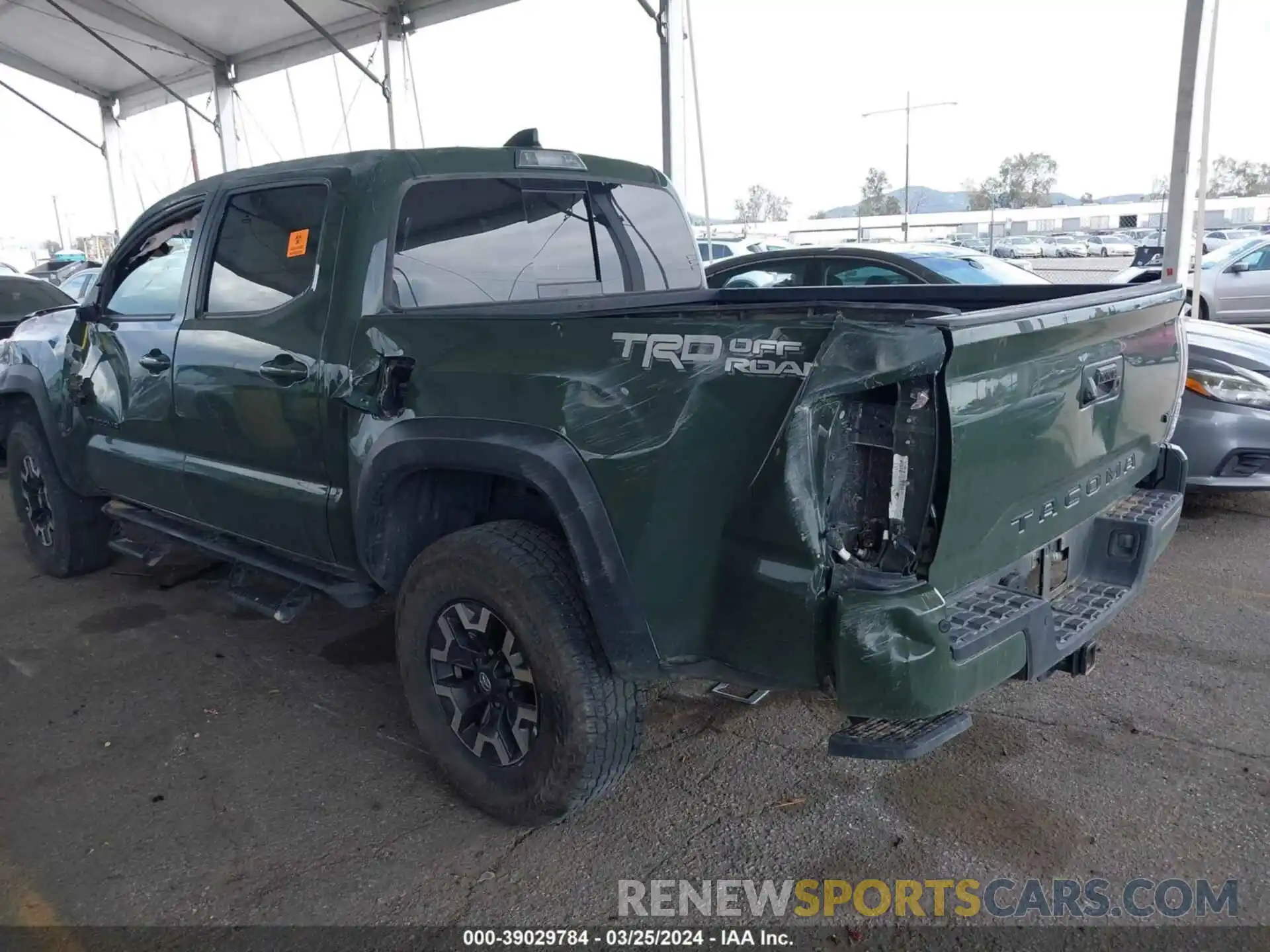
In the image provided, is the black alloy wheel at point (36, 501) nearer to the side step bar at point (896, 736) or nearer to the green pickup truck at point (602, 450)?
the green pickup truck at point (602, 450)

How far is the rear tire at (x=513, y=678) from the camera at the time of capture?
265 centimetres

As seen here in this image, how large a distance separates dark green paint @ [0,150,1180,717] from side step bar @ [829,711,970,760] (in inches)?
3.9

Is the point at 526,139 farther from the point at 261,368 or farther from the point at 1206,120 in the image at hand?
the point at 1206,120

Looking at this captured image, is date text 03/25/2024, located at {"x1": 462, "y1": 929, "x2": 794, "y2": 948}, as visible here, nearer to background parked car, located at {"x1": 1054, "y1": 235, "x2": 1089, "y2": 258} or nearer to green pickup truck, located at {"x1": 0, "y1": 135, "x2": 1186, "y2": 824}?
green pickup truck, located at {"x1": 0, "y1": 135, "x2": 1186, "y2": 824}

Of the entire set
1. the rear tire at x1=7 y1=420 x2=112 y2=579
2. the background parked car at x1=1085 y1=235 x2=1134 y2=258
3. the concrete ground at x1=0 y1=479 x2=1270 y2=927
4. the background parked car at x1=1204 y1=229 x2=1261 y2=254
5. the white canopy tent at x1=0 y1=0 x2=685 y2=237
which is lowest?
the background parked car at x1=1085 y1=235 x2=1134 y2=258

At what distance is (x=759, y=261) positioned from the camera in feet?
25.1

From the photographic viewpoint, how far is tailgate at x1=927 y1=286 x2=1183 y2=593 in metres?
2.21

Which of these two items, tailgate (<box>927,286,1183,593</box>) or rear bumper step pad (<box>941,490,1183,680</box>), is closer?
tailgate (<box>927,286,1183,593</box>)

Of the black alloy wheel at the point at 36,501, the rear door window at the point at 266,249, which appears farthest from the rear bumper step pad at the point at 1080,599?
the black alloy wheel at the point at 36,501

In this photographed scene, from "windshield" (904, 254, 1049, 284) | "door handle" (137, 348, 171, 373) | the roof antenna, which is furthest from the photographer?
"windshield" (904, 254, 1049, 284)

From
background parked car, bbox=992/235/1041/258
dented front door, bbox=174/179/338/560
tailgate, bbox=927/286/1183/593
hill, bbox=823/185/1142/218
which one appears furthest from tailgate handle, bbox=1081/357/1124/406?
hill, bbox=823/185/1142/218

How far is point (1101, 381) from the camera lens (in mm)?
2787

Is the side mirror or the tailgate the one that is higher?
the side mirror

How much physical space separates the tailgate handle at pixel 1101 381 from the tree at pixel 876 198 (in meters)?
59.6
